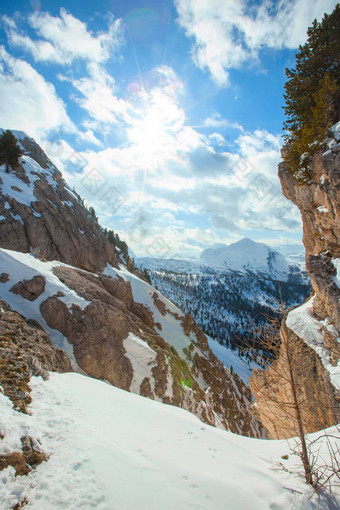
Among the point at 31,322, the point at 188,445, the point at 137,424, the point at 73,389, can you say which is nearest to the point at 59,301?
the point at 31,322

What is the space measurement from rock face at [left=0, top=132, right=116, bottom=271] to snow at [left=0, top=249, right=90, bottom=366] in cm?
510

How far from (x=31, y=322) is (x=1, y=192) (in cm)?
3217

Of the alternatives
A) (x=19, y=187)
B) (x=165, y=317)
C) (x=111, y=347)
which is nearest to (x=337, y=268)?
(x=111, y=347)

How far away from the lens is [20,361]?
10.3m

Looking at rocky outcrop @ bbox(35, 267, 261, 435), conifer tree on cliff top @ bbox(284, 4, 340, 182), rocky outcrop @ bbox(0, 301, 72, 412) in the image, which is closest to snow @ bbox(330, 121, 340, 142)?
conifer tree on cliff top @ bbox(284, 4, 340, 182)

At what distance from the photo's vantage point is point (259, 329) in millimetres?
7484

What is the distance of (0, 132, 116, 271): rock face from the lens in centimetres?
3875

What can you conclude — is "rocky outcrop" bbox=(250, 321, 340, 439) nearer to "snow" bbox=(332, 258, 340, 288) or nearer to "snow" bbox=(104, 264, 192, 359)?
"snow" bbox=(332, 258, 340, 288)

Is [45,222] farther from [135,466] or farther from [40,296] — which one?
[135,466]

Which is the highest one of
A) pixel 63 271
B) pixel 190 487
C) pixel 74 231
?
pixel 74 231

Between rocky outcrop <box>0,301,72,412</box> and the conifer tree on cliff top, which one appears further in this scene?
the conifer tree on cliff top

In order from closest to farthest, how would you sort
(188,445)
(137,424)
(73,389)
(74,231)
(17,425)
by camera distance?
(17,425) < (188,445) < (137,424) < (73,389) < (74,231)

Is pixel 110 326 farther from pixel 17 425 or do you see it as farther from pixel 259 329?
pixel 259 329

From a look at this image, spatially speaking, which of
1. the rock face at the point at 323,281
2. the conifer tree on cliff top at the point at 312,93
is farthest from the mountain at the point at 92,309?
the conifer tree on cliff top at the point at 312,93
